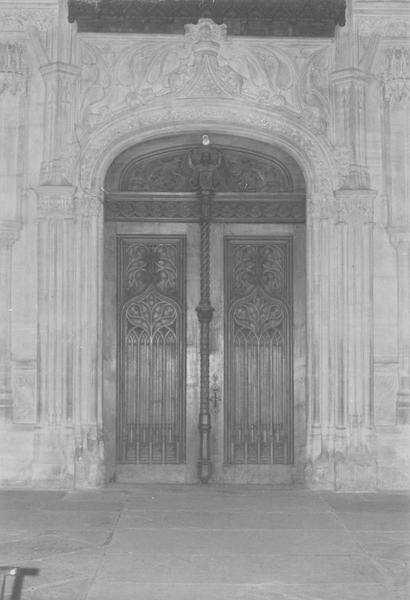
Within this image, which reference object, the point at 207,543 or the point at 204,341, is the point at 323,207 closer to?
the point at 204,341

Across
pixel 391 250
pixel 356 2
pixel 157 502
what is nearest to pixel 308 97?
pixel 356 2

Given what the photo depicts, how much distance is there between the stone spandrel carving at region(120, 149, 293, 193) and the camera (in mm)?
10945

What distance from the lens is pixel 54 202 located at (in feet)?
33.3

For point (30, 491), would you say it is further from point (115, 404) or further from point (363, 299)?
point (363, 299)

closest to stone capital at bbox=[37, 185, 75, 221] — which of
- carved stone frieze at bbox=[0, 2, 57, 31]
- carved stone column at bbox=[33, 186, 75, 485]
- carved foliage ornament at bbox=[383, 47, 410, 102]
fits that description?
carved stone column at bbox=[33, 186, 75, 485]

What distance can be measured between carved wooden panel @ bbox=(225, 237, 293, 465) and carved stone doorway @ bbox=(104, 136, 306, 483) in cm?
1

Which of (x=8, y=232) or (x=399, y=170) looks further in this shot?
(x=399, y=170)

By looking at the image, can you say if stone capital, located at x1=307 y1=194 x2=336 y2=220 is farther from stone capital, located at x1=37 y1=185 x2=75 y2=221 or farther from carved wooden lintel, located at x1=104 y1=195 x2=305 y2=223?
stone capital, located at x1=37 y1=185 x2=75 y2=221

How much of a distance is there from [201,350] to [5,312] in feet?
7.89

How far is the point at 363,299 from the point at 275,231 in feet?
4.95

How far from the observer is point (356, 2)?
10.4m

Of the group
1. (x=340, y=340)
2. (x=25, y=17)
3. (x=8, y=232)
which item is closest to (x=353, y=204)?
(x=340, y=340)

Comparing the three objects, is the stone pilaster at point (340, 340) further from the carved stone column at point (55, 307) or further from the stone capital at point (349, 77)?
the carved stone column at point (55, 307)

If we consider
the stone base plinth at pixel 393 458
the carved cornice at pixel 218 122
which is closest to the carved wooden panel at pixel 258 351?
the carved cornice at pixel 218 122
